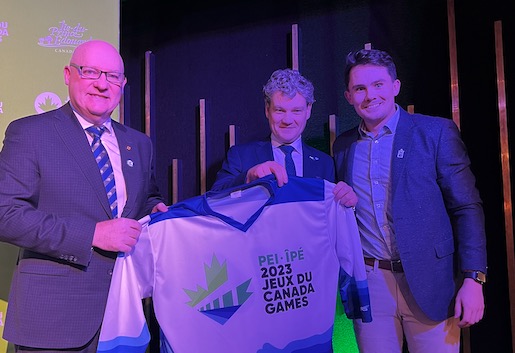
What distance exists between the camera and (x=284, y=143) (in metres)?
2.22

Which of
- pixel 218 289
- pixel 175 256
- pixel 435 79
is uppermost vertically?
pixel 435 79

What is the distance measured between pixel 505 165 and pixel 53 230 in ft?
6.80

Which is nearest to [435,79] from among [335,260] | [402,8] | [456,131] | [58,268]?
[402,8]

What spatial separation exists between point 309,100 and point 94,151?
3.23ft

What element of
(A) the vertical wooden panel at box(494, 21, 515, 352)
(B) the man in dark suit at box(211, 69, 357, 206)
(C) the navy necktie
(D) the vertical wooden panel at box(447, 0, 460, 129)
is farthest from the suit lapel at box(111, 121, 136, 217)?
(A) the vertical wooden panel at box(494, 21, 515, 352)

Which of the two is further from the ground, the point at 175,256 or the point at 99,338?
the point at 175,256

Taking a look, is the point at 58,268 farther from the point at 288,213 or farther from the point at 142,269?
the point at 288,213

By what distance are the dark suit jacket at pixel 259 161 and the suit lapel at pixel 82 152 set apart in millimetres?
565

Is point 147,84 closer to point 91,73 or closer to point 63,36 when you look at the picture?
point 63,36

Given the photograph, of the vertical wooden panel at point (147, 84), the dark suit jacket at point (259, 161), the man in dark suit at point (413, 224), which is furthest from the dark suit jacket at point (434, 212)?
the vertical wooden panel at point (147, 84)

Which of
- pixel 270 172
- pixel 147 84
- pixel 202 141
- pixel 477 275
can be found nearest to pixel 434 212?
pixel 477 275

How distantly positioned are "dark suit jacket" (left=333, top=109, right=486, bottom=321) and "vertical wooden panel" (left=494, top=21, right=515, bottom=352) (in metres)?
0.61

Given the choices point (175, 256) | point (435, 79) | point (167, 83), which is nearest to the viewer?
point (175, 256)

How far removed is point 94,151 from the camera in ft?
5.94
